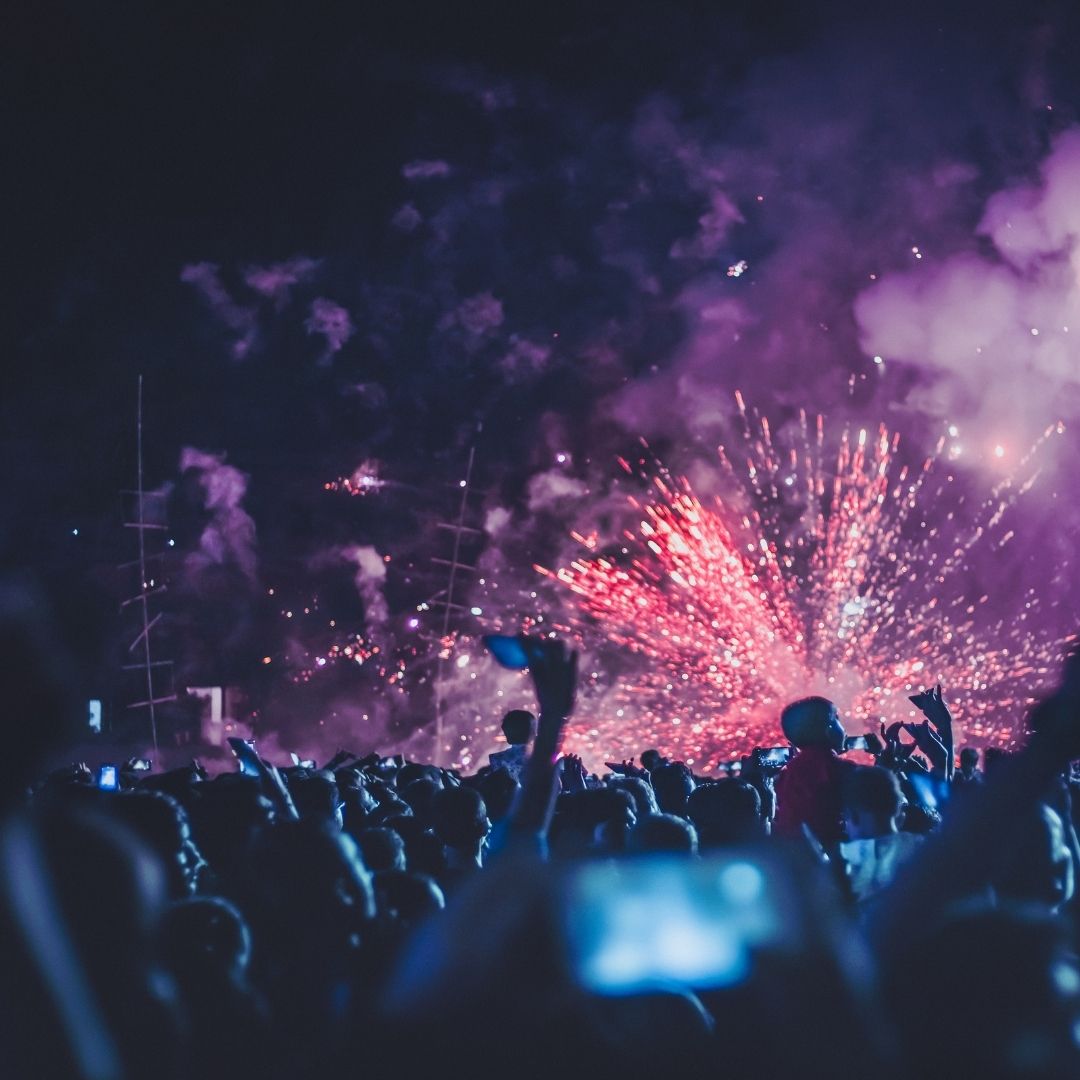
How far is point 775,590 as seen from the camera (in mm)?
28547

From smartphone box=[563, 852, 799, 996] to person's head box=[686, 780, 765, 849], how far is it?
2793mm

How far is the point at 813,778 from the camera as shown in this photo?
18.2ft

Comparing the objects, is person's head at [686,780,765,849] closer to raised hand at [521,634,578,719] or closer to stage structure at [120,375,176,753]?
raised hand at [521,634,578,719]

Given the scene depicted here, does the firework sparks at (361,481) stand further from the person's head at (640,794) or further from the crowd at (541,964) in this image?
the crowd at (541,964)

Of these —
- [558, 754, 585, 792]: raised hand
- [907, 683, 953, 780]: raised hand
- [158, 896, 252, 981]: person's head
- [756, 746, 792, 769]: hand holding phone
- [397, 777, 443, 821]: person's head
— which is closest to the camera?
[158, 896, 252, 981]: person's head

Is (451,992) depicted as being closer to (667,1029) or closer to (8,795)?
(667,1029)

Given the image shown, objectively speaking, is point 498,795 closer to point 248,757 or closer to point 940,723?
point 248,757

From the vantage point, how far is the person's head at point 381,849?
15.8 ft

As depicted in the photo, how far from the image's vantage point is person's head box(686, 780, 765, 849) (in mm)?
5363

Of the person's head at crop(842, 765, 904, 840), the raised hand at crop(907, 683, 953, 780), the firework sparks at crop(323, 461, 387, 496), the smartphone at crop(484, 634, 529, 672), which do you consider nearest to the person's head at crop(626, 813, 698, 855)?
the person's head at crop(842, 765, 904, 840)

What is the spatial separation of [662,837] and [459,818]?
5.20 feet

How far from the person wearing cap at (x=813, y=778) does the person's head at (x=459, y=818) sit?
1.44m

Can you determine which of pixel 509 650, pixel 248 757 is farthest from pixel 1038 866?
pixel 248 757

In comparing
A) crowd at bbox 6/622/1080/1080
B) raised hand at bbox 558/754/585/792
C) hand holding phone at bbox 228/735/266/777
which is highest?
raised hand at bbox 558/754/585/792
